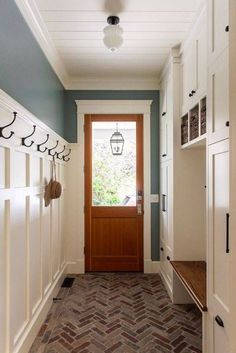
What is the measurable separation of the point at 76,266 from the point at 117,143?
179cm

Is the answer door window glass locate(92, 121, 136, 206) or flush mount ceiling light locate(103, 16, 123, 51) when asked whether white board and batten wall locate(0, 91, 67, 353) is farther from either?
door window glass locate(92, 121, 136, 206)

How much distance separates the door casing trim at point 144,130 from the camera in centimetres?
393

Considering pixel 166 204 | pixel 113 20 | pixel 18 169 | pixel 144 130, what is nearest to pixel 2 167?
pixel 18 169

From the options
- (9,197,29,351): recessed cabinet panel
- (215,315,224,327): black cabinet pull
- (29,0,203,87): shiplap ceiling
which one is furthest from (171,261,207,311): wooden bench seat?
(29,0,203,87): shiplap ceiling

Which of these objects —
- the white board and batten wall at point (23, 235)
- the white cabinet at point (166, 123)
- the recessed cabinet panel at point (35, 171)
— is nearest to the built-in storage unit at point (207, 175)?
the white cabinet at point (166, 123)

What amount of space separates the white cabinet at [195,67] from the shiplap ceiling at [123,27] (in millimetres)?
123

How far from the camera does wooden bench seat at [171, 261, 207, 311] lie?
202 cm

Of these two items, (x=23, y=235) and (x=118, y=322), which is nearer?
(x=23, y=235)

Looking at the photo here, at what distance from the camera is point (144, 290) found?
335cm

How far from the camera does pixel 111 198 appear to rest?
13.1ft

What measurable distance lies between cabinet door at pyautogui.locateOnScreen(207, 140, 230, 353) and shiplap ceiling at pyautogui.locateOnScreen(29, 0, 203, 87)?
1.31 metres

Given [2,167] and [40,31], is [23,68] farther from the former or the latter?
[2,167]

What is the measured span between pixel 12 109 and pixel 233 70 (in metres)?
1.24

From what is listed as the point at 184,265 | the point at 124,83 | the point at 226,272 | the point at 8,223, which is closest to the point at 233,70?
the point at 226,272
